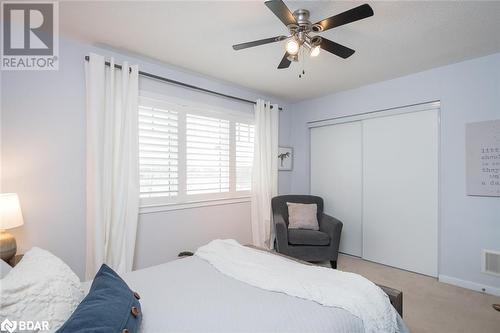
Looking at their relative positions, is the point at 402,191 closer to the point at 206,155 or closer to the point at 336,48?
the point at 336,48

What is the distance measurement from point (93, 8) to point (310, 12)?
64.5 inches

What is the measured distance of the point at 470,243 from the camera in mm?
2781

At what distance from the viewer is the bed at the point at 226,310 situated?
1173 millimetres

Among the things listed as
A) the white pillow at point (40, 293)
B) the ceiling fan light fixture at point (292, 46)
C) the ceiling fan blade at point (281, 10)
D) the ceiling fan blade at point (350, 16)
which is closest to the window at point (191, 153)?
the white pillow at point (40, 293)

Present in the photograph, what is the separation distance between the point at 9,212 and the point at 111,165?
0.83 m

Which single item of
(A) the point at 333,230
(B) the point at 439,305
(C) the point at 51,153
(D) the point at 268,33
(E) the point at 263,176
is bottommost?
(B) the point at 439,305

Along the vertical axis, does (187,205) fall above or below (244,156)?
below

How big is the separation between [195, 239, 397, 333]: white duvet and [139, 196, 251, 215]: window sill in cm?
103

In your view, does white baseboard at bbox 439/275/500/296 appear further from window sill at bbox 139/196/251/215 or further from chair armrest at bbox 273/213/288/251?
window sill at bbox 139/196/251/215

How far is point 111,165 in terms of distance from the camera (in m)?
2.47

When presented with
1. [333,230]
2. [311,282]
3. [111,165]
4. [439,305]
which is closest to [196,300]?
[311,282]

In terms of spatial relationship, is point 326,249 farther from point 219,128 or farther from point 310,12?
point 310,12

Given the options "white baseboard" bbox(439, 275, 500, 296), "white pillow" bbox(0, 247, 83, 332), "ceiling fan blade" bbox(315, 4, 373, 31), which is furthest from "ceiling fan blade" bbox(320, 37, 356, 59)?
"white baseboard" bbox(439, 275, 500, 296)

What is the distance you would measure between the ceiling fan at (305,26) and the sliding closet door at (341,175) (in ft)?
7.19
